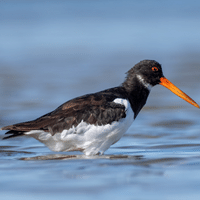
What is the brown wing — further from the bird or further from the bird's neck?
the bird's neck

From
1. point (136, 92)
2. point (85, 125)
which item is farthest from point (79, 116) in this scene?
point (136, 92)

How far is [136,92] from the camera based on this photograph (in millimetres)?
7637

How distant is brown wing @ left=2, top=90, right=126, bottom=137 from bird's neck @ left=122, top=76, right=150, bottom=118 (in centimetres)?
45

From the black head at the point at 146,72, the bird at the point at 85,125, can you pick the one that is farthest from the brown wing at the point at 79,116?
the black head at the point at 146,72

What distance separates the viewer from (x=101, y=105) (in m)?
7.10

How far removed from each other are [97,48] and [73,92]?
21.5 feet

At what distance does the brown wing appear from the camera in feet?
22.9

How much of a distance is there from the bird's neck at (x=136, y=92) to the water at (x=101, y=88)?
2.37 feet

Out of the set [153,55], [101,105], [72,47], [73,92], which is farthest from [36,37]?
[101,105]

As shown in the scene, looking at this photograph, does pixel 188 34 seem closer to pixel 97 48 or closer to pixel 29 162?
pixel 97 48

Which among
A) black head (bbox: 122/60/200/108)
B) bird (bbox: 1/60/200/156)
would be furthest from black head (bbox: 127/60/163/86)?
bird (bbox: 1/60/200/156)

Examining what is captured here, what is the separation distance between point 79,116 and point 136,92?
1.10 m

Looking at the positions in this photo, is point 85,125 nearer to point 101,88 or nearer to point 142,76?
point 142,76

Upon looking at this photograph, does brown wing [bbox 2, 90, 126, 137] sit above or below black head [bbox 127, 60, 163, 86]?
below
